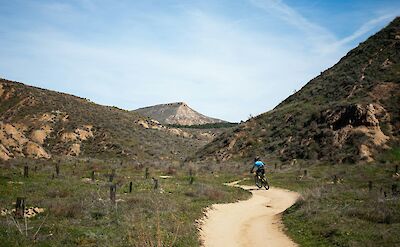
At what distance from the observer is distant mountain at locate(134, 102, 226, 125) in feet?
549

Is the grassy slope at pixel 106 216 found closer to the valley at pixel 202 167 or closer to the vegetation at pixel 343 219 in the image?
the valley at pixel 202 167

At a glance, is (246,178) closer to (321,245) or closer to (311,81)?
(321,245)

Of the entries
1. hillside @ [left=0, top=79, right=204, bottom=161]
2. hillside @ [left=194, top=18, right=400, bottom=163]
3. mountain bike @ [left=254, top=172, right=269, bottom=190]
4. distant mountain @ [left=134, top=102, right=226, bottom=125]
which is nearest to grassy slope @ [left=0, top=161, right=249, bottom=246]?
mountain bike @ [left=254, top=172, right=269, bottom=190]

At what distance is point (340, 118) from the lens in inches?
2039

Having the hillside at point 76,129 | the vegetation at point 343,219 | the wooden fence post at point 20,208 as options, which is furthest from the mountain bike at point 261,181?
the hillside at point 76,129

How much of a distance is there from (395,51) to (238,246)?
62.2m

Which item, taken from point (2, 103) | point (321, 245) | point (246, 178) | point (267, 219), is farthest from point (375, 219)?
point (2, 103)

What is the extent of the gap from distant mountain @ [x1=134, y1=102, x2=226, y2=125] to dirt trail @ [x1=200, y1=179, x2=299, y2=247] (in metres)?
141

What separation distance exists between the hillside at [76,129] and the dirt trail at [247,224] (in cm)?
5205

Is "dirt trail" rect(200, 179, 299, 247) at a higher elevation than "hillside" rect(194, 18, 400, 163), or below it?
below

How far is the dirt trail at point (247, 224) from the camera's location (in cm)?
1265

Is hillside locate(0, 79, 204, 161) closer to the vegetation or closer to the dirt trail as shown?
the dirt trail

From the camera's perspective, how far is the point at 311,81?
78875mm

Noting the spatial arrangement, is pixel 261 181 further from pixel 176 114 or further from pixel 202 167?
pixel 176 114
